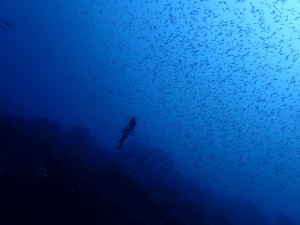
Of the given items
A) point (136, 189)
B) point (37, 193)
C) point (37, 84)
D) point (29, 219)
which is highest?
point (37, 84)

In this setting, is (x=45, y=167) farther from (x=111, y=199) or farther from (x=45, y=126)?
(x=45, y=126)

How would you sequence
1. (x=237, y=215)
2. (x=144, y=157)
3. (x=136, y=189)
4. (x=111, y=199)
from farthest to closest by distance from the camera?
(x=237, y=215) → (x=144, y=157) → (x=136, y=189) → (x=111, y=199)

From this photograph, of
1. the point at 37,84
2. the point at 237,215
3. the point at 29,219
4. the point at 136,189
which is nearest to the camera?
the point at 29,219

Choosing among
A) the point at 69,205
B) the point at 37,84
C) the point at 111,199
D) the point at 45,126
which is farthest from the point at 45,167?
the point at 37,84

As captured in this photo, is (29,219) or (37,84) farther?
(37,84)

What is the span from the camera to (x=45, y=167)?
38.3 feet

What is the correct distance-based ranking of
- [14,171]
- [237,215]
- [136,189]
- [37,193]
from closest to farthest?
[37,193] < [14,171] < [136,189] < [237,215]

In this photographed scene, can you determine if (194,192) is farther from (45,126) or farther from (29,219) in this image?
(29,219)

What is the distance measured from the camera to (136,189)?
711 inches

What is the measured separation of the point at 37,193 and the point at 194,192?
86.2 feet

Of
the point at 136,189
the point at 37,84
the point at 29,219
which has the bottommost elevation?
the point at 29,219

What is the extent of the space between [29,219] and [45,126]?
2081 centimetres

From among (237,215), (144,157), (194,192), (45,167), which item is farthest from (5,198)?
(237,215)

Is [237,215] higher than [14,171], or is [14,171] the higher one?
[237,215]
